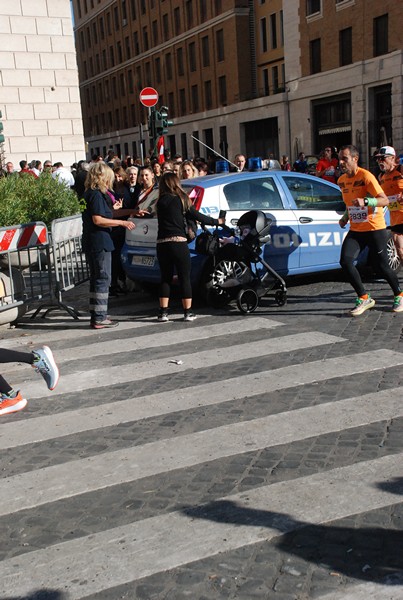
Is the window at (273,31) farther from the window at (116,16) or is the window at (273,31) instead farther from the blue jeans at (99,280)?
the blue jeans at (99,280)

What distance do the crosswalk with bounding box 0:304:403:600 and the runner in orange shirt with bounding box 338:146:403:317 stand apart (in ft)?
4.70

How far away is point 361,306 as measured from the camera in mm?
8055

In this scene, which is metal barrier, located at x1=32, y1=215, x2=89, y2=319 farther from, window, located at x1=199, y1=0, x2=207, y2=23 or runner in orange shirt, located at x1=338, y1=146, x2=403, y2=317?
window, located at x1=199, y1=0, x2=207, y2=23

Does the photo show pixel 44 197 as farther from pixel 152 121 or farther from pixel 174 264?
pixel 152 121

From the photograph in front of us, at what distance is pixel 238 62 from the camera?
5225cm

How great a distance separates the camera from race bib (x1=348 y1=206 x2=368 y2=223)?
8.16 metres

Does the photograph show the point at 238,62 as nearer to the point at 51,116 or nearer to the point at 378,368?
the point at 51,116

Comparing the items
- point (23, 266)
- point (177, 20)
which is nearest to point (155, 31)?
point (177, 20)

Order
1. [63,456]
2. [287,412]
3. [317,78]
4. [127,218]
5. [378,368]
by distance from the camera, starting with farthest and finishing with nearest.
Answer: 1. [317,78]
2. [127,218]
3. [378,368]
4. [287,412]
5. [63,456]

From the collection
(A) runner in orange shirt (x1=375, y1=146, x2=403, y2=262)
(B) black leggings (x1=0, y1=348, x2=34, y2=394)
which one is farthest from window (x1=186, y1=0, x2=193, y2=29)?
(B) black leggings (x1=0, y1=348, x2=34, y2=394)

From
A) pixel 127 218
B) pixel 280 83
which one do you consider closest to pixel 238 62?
pixel 280 83

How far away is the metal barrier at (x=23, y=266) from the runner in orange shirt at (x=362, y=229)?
140 inches

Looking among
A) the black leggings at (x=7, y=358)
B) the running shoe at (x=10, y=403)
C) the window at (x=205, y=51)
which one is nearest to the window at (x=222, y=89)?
the window at (x=205, y=51)

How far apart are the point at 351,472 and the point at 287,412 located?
108cm
